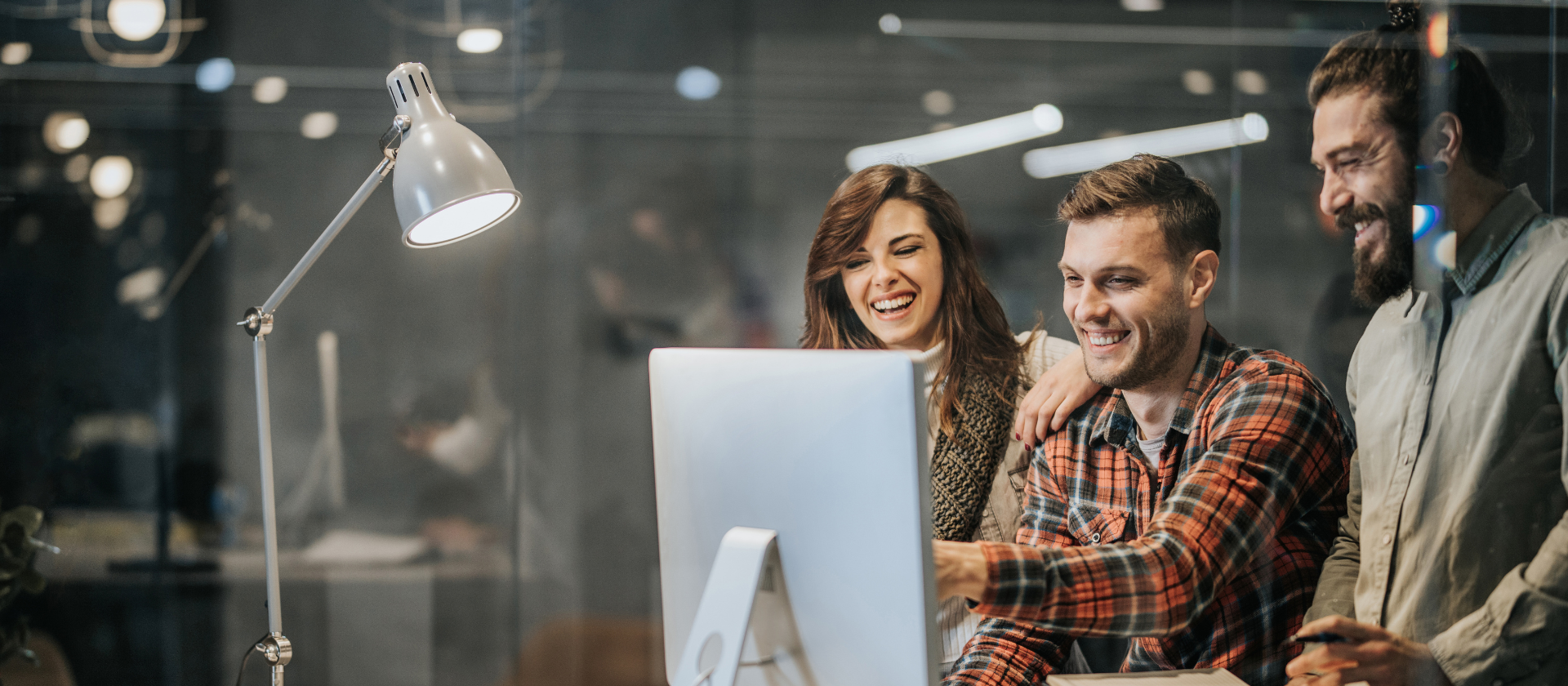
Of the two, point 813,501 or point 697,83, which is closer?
point 813,501

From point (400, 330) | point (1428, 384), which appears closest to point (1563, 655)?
point (1428, 384)

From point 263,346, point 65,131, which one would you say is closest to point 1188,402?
point 263,346

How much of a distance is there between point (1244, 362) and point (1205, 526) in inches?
16.4

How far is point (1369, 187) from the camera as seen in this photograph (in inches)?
67.5

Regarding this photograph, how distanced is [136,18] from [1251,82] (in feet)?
8.99

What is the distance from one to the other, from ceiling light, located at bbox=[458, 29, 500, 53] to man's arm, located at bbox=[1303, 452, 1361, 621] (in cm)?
224

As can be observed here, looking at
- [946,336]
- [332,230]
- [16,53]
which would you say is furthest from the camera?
[16,53]

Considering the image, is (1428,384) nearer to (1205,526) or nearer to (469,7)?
(1205,526)

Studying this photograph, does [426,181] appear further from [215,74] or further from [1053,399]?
[215,74]

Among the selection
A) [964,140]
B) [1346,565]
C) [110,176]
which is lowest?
[1346,565]

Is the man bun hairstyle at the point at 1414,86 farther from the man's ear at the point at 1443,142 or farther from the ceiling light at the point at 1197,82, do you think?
the ceiling light at the point at 1197,82

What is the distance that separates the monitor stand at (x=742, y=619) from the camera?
1.12 m

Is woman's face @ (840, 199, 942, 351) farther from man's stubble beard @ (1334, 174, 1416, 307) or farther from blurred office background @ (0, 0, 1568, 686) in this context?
man's stubble beard @ (1334, 174, 1416, 307)

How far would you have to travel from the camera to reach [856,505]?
1.08m
